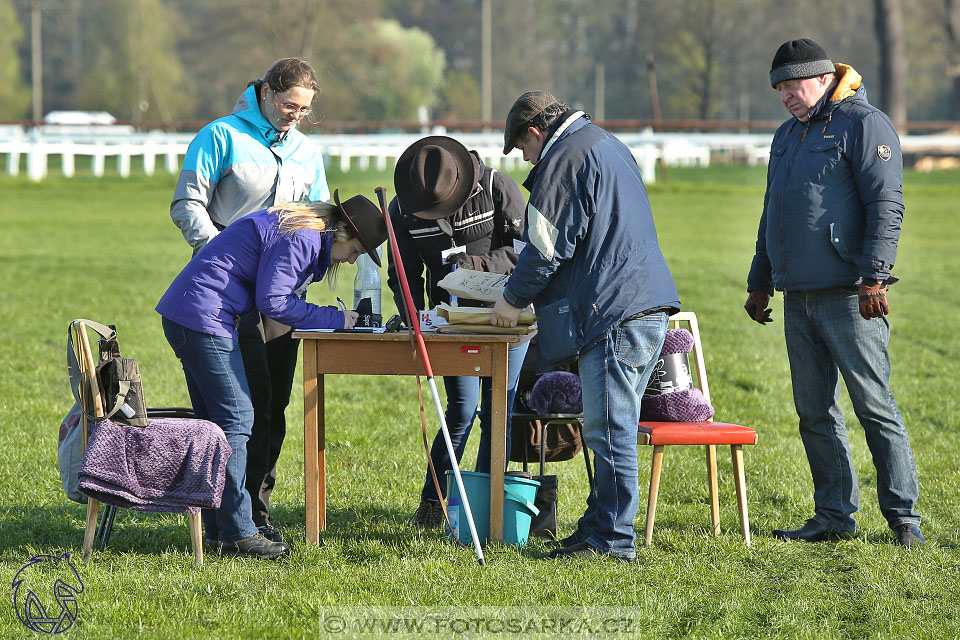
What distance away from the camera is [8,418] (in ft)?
24.3

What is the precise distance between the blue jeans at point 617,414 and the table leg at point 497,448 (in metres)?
0.34

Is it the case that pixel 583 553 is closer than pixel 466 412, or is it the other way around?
pixel 583 553

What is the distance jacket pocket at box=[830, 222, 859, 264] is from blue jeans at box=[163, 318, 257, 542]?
8.28 ft

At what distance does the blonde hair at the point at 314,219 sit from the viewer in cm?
460

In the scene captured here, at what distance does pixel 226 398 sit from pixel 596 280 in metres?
1.55

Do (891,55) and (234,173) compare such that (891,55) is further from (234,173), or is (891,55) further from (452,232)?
(234,173)

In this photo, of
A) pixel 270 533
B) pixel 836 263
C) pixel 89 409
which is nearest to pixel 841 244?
pixel 836 263

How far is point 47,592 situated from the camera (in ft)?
14.3

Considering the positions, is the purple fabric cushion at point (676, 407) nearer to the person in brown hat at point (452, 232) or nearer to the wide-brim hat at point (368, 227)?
the person in brown hat at point (452, 232)

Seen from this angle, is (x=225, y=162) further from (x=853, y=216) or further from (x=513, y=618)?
(x=853, y=216)

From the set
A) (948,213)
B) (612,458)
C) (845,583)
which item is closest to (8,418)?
(612,458)

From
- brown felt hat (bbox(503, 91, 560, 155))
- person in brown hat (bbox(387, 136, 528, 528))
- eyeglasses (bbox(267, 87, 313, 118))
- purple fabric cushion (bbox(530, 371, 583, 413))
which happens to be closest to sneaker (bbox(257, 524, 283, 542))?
person in brown hat (bbox(387, 136, 528, 528))

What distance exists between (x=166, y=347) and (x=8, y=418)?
8.87 feet

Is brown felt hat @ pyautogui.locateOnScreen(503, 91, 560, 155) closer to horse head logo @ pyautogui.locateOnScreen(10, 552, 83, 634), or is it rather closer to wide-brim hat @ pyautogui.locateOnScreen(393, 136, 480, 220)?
wide-brim hat @ pyautogui.locateOnScreen(393, 136, 480, 220)
